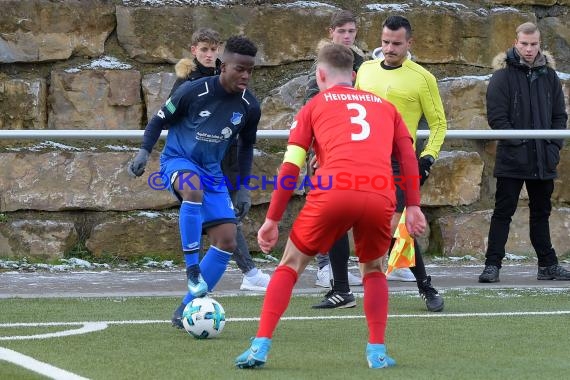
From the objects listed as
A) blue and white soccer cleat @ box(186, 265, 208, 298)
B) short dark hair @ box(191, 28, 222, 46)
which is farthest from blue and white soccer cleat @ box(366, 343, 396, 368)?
short dark hair @ box(191, 28, 222, 46)

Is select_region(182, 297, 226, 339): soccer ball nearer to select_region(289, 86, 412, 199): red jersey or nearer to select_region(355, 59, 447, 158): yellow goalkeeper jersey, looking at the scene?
select_region(289, 86, 412, 199): red jersey

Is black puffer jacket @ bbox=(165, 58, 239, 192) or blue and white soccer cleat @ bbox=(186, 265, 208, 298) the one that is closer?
blue and white soccer cleat @ bbox=(186, 265, 208, 298)

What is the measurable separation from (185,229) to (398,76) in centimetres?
201

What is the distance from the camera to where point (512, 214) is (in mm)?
9617

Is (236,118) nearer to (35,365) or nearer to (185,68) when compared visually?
(185,68)

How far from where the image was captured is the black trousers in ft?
31.1

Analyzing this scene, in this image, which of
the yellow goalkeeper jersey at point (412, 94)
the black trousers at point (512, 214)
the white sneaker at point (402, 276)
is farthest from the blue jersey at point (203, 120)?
the black trousers at point (512, 214)

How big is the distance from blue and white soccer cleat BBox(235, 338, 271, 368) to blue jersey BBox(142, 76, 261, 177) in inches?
82.8

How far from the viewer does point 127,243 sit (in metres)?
10.6

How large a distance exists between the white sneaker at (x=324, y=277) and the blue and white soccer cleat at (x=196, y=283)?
7.88 ft

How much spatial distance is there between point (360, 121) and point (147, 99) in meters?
5.90

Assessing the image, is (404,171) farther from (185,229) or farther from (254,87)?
(254,87)

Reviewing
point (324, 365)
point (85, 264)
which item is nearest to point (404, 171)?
point (324, 365)

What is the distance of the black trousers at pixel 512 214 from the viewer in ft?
31.1
